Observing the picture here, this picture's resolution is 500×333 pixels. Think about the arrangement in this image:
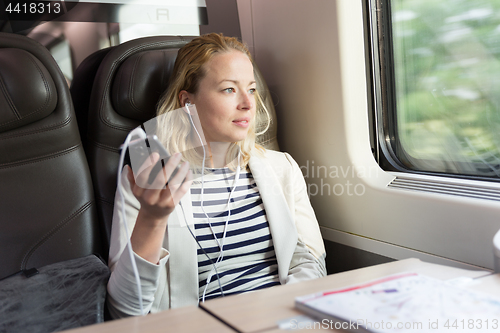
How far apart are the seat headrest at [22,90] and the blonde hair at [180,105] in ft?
1.17

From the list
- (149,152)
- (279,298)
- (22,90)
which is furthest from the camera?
(22,90)

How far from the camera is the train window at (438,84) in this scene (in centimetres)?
130

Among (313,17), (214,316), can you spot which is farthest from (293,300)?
(313,17)

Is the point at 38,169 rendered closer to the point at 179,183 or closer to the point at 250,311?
the point at 179,183

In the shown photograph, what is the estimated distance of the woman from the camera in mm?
1269

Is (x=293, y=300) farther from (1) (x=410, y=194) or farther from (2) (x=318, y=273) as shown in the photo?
(1) (x=410, y=194)

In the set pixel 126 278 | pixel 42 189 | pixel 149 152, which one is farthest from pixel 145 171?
pixel 42 189

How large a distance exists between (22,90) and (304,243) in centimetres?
102

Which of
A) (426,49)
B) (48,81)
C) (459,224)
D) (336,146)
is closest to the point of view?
(459,224)

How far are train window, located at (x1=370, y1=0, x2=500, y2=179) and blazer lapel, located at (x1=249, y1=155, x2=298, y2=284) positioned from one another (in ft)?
1.47

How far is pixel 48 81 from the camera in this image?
4.32 ft

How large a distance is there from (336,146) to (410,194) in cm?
38

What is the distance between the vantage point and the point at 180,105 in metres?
1.52

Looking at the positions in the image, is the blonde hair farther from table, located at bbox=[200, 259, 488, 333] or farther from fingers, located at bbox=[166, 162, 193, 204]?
table, located at bbox=[200, 259, 488, 333]
